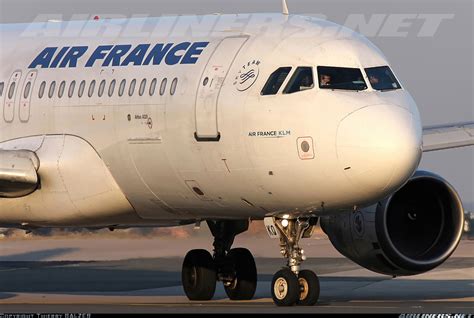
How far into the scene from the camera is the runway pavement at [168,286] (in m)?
27.9

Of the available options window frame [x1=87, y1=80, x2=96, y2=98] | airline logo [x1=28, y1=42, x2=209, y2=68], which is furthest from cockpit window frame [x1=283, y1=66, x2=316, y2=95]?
window frame [x1=87, y1=80, x2=96, y2=98]

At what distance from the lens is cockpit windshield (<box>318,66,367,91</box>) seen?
26.8 meters

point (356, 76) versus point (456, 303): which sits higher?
point (356, 76)

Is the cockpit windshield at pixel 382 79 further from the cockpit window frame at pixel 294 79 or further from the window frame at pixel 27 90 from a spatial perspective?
the window frame at pixel 27 90

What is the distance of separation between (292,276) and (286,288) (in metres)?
0.21

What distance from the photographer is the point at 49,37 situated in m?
31.8

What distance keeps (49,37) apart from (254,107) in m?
6.28

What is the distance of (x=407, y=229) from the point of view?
3072cm

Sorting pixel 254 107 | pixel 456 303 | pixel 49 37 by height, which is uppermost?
pixel 49 37

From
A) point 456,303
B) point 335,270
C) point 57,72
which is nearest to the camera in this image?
point 456,303

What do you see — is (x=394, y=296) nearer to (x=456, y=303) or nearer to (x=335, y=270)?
(x=456, y=303)

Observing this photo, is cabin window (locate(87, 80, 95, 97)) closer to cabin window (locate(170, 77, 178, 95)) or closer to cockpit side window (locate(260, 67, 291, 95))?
cabin window (locate(170, 77, 178, 95))

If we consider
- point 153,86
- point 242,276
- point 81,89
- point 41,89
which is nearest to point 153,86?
point 153,86

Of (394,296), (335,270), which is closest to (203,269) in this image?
(394,296)
